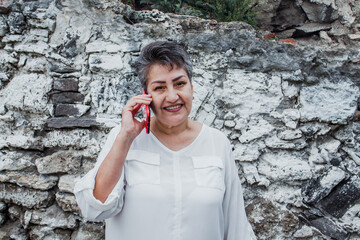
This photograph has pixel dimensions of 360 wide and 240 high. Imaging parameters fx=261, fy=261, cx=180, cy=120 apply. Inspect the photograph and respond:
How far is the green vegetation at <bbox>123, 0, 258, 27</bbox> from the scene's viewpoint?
283 centimetres

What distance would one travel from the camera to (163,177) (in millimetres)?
1350

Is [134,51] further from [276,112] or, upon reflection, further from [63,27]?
[276,112]

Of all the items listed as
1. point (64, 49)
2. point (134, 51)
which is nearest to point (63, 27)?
point (64, 49)

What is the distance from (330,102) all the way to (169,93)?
4.64 feet

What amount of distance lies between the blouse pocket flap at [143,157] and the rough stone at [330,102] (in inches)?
50.9

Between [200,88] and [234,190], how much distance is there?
0.90m

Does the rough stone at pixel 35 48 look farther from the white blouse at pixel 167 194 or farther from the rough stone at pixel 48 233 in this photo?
the rough stone at pixel 48 233

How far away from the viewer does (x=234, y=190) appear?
1.50 m

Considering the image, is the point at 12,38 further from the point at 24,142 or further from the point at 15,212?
the point at 15,212

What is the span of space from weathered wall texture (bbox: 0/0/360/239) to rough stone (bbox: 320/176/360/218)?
0.06 ft

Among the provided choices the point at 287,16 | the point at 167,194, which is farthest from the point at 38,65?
the point at 287,16

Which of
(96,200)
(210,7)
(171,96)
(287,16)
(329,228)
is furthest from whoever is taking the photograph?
(287,16)

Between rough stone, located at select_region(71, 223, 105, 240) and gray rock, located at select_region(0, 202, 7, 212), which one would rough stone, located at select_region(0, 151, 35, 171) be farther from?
rough stone, located at select_region(71, 223, 105, 240)

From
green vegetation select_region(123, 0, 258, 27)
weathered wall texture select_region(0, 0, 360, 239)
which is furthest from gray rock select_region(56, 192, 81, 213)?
green vegetation select_region(123, 0, 258, 27)
